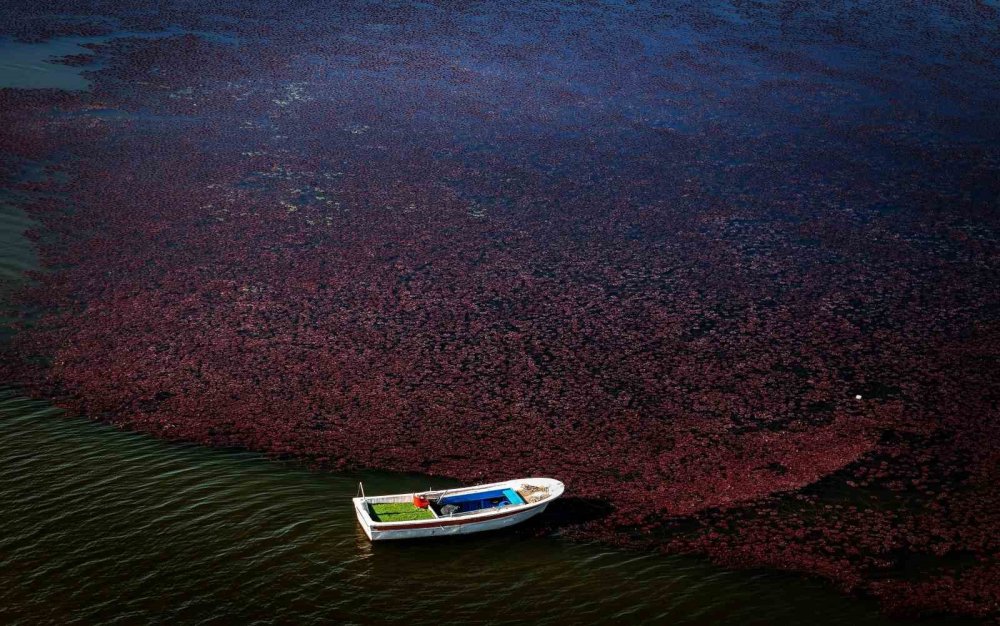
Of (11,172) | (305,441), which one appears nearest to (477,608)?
(305,441)

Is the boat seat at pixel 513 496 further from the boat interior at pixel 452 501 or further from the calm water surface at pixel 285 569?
the calm water surface at pixel 285 569

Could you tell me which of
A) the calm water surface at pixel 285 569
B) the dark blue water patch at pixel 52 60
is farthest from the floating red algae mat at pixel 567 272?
the calm water surface at pixel 285 569

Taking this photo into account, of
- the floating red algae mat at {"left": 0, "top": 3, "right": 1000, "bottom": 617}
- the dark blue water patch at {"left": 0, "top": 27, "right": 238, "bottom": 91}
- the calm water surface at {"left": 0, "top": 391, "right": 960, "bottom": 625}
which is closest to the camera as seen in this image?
the calm water surface at {"left": 0, "top": 391, "right": 960, "bottom": 625}

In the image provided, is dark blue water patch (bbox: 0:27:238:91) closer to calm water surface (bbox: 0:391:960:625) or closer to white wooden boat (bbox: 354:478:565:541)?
calm water surface (bbox: 0:391:960:625)

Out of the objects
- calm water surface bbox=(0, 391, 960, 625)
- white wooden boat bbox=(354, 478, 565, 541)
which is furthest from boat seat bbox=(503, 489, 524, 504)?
calm water surface bbox=(0, 391, 960, 625)

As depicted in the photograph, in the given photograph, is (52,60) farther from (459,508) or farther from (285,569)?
(459,508)

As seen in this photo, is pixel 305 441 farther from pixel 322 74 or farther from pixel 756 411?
pixel 322 74
